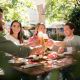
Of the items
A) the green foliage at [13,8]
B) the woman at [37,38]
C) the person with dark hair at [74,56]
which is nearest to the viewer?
the person with dark hair at [74,56]

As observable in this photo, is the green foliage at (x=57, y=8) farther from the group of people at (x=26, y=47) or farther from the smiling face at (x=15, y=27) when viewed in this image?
the smiling face at (x=15, y=27)

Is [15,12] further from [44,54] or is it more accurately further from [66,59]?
[66,59]

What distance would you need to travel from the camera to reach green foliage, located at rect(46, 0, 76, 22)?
13523mm

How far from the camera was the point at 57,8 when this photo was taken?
47.9 feet

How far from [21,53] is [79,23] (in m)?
7.02

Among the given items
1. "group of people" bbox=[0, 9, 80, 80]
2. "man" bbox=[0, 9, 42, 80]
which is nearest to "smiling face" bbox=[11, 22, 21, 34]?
"group of people" bbox=[0, 9, 80, 80]

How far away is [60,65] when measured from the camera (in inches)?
122

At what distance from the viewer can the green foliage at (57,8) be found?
13.5 m

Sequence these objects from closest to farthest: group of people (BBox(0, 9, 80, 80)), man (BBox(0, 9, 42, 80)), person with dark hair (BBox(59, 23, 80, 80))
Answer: man (BBox(0, 9, 42, 80))
group of people (BBox(0, 9, 80, 80))
person with dark hair (BBox(59, 23, 80, 80))

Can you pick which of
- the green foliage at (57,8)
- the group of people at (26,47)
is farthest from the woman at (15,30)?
the green foliage at (57,8)

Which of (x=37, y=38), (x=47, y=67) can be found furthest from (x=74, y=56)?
(x=37, y=38)

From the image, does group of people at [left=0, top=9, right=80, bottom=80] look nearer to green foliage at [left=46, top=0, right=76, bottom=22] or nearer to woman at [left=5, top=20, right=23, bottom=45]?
woman at [left=5, top=20, right=23, bottom=45]

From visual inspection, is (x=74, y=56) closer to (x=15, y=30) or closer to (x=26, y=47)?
(x=26, y=47)

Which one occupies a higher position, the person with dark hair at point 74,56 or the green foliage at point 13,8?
the green foliage at point 13,8
